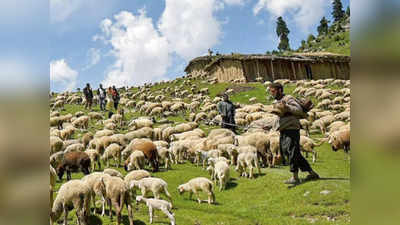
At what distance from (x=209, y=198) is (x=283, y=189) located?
2.36 m

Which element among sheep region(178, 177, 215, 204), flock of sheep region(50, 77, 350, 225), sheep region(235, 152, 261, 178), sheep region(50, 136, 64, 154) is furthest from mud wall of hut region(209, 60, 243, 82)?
sheep region(178, 177, 215, 204)

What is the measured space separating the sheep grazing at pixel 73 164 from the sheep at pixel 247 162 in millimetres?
6113

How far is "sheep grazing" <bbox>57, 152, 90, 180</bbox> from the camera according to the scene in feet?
45.2

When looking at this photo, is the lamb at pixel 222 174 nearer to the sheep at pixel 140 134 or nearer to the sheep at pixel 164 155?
the sheep at pixel 164 155

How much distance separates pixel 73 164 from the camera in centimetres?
1388

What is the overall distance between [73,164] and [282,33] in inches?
3756

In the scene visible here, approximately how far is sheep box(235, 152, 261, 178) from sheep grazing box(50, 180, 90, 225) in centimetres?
682

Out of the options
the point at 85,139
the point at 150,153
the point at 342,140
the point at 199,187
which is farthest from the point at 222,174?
the point at 85,139

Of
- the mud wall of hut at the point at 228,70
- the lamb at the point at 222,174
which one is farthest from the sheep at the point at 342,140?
the mud wall of hut at the point at 228,70

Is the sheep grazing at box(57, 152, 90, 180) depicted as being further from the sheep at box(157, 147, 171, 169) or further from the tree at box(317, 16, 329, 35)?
the tree at box(317, 16, 329, 35)

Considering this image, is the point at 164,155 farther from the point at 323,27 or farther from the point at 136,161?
the point at 323,27

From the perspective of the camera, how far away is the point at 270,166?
1508cm
